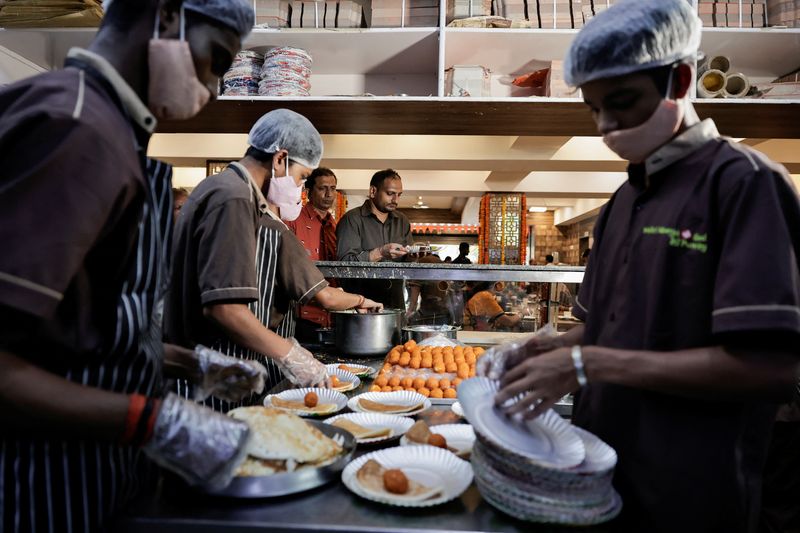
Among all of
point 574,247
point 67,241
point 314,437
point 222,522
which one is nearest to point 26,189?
point 67,241

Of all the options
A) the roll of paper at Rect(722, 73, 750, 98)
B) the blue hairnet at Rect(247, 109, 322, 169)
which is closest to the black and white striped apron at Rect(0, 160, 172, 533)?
the blue hairnet at Rect(247, 109, 322, 169)

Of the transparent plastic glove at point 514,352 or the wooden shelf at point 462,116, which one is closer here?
the transparent plastic glove at point 514,352

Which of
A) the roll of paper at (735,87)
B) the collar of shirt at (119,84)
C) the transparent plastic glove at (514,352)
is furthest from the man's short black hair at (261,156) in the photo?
the roll of paper at (735,87)

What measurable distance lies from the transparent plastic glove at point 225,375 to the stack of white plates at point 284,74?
2.24 m

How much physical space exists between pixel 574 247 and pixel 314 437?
1677cm

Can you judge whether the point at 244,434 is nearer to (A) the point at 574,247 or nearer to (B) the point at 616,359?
(B) the point at 616,359

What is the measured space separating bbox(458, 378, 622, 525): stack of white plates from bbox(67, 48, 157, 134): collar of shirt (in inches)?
35.1

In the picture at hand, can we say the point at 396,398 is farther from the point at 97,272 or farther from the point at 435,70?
the point at 435,70

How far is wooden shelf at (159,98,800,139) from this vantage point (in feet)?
10.2

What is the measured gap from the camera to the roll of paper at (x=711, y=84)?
117 inches

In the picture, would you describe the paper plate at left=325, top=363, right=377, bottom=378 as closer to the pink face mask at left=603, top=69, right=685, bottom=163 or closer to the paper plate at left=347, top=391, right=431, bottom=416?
the paper plate at left=347, top=391, right=431, bottom=416

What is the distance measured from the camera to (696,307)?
42.2 inches

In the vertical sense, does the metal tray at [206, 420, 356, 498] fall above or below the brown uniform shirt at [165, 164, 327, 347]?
below

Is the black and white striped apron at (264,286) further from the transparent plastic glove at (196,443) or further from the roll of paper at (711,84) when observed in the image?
the roll of paper at (711,84)
